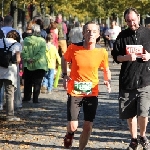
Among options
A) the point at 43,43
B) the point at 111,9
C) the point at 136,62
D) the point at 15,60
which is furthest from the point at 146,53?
the point at 111,9

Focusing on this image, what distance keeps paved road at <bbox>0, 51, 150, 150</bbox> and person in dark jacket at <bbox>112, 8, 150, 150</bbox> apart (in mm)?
789

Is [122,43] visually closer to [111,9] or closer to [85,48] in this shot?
[85,48]

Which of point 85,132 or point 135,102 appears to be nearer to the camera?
point 85,132

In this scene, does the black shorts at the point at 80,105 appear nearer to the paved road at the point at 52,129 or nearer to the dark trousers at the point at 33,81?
the paved road at the point at 52,129

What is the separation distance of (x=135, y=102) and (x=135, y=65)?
0.54 meters

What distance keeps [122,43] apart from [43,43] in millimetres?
5099

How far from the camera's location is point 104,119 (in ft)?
34.9

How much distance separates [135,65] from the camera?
293 inches

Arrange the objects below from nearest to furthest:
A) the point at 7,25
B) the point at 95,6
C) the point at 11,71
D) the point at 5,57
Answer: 1. the point at 5,57
2. the point at 11,71
3. the point at 7,25
4. the point at 95,6

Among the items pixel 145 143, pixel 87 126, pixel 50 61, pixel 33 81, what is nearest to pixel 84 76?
pixel 87 126

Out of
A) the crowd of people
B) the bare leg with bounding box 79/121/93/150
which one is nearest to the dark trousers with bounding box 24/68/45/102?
the crowd of people

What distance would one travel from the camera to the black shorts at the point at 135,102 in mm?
7523

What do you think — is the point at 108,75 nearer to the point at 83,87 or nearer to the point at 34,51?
the point at 83,87

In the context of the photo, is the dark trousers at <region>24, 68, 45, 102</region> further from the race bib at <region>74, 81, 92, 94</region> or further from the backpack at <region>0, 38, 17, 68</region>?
the race bib at <region>74, 81, 92, 94</region>
